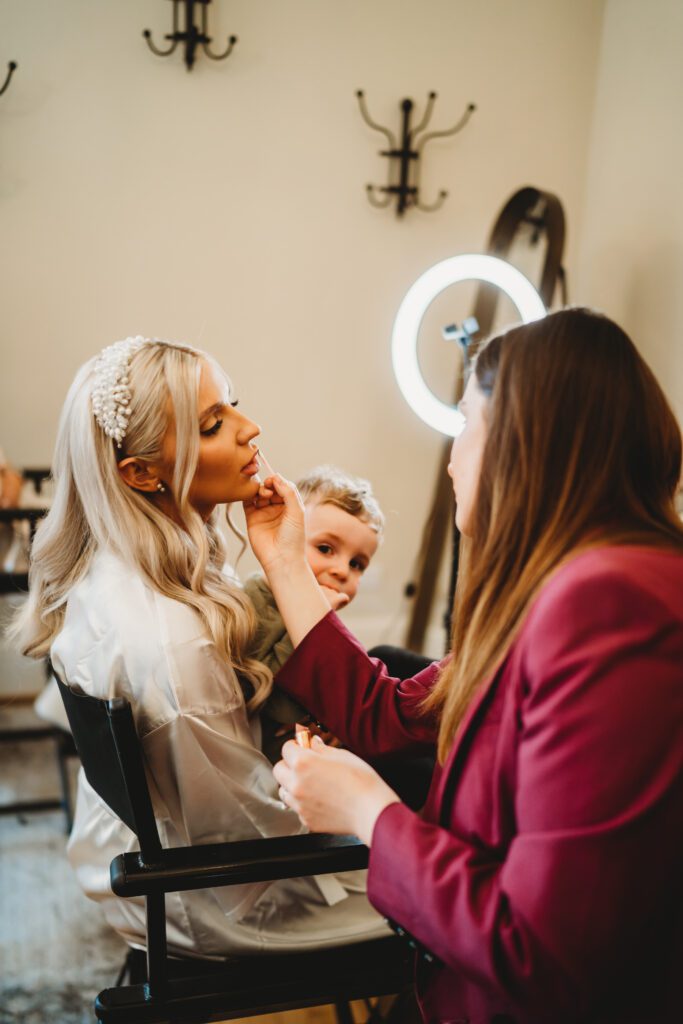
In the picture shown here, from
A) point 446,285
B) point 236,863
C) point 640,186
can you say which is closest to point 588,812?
point 236,863

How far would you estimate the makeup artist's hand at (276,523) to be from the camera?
134cm

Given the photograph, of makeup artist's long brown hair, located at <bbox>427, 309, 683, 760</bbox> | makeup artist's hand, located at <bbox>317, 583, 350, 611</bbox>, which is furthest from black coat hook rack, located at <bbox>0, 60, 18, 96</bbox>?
makeup artist's long brown hair, located at <bbox>427, 309, 683, 760</bbox>

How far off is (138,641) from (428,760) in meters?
0.73

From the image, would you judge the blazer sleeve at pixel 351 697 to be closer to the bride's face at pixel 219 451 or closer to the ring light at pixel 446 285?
the bride's face at pixel 219 451

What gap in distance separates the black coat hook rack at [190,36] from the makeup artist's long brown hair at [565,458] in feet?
7.45

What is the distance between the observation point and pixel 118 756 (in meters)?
0.95

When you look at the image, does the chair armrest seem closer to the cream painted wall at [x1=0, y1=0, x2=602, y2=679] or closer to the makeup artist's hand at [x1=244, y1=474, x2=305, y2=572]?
the makeup artist's hand at [x1=244, y1=474, x2=305, y2=572]

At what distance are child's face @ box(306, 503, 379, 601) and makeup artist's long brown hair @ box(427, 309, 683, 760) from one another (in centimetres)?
69

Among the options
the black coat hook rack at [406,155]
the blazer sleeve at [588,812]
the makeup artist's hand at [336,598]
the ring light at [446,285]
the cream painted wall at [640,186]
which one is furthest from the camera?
the black coat hook rack at [406,155]

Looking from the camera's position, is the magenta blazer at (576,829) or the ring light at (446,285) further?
the ring light at (446,285)

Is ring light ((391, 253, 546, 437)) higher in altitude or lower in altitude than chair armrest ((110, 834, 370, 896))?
higher

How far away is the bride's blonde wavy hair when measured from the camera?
120 centimetres

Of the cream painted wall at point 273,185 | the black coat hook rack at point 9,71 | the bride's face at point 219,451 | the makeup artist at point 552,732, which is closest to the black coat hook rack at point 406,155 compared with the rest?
the cream painted wall at point 273,185

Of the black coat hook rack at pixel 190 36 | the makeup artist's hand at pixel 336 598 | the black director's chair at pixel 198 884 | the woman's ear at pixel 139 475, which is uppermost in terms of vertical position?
the black coat hook rack at pixel 190 36
